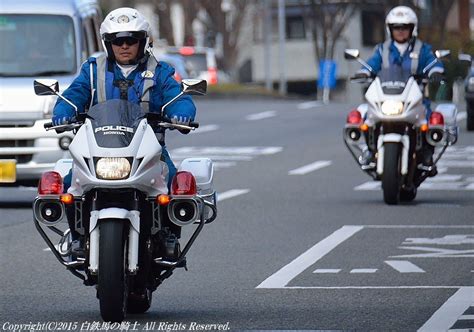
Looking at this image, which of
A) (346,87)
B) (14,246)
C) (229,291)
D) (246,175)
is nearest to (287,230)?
(14,246)

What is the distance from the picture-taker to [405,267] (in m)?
11.8

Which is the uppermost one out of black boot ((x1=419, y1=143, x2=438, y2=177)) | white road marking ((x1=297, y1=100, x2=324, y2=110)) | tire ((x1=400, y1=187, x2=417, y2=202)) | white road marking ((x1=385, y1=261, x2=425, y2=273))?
white road marking ((x1=385, y1=261, x2=425, y2=273))

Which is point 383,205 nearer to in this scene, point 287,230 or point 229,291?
point 287,230

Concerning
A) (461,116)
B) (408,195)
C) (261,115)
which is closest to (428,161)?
(408,195)

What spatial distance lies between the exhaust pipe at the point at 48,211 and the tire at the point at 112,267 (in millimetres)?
431

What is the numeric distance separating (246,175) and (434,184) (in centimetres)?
283

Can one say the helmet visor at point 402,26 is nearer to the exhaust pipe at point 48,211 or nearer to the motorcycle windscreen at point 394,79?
the motorcycle windscreen at point 394,79

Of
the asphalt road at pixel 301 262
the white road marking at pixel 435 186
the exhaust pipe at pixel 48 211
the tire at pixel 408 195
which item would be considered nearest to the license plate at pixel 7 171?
the asphalt road at pixel 301 262

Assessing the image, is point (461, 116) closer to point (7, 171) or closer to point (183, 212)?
point (7, 171)

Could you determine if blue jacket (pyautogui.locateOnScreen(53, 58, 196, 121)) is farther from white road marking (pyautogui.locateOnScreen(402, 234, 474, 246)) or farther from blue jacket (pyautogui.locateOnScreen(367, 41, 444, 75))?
blue jacket (pyautogui.locateOnScreen(367, 41, 444, 75))

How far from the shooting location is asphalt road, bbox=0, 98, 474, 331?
30.9 ft

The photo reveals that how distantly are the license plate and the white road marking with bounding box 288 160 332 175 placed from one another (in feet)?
18.6

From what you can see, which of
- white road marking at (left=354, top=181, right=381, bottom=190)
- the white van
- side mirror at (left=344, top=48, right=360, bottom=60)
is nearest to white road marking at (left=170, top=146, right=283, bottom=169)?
white road marking at (left=354, top=181, right=381, bottom=190)

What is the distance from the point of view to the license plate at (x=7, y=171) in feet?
56.2
